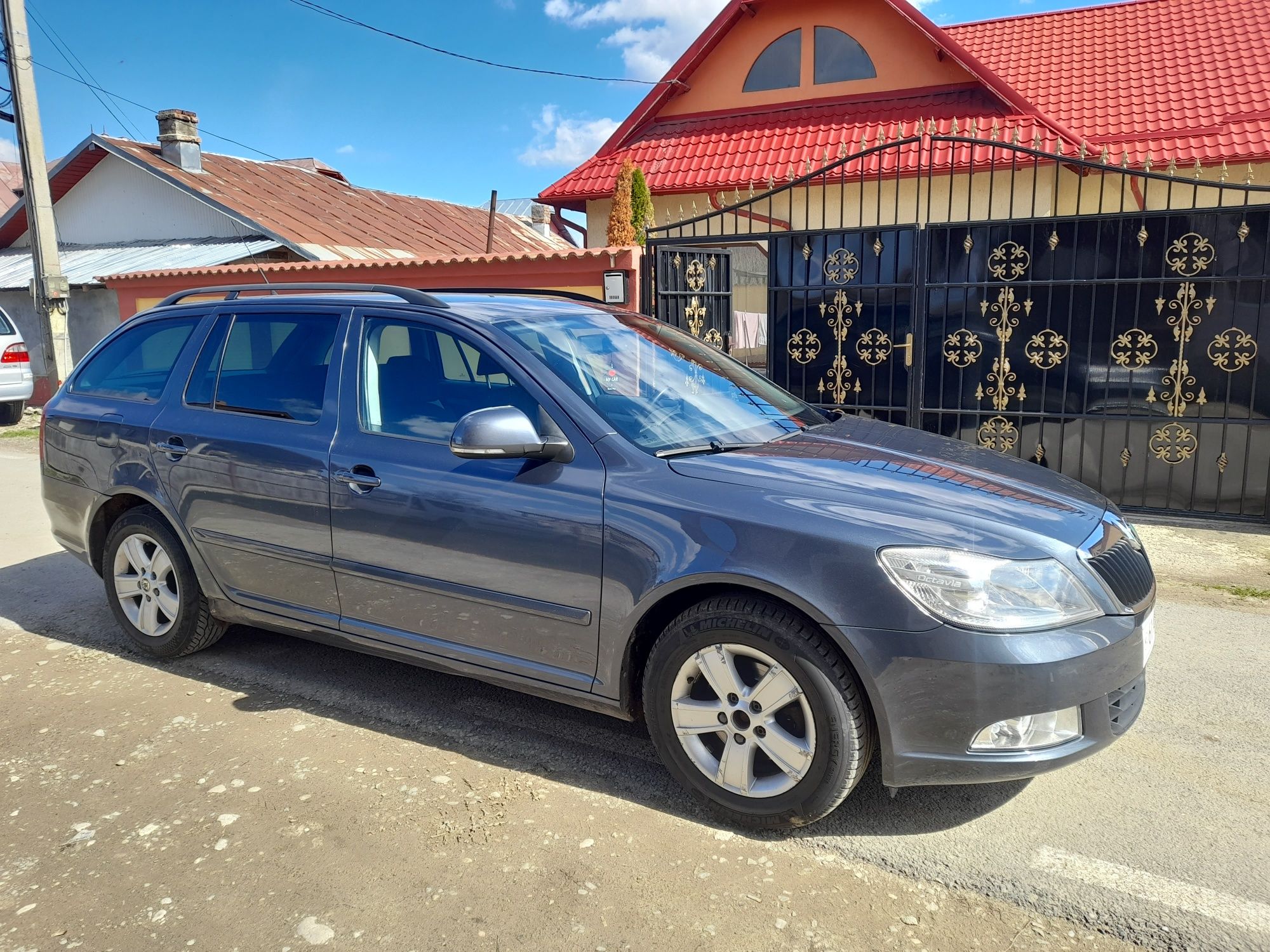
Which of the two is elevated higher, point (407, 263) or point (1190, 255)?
point (407, 263)

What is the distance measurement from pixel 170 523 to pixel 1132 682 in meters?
3.83

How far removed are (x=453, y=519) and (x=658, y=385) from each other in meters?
0.95

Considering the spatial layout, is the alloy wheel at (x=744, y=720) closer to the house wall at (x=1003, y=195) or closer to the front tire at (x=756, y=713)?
the front tire at (x=756, y=713)

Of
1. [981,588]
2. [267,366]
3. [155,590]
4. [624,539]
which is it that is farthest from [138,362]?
[981,588]

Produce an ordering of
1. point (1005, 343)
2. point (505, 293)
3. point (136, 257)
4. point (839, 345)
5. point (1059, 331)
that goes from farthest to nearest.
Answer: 1. point (136, 257)
2. point (839, 345)
3. point (1005, 343)
4. point (1059, 331)
5. point (505, 293)

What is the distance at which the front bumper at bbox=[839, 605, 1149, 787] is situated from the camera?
8.85 feet

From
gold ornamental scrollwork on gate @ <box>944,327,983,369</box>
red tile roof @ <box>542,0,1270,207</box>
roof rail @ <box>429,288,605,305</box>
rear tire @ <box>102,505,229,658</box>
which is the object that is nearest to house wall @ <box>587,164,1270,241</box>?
red tile roof @ <box>542,0,1270,207</box>

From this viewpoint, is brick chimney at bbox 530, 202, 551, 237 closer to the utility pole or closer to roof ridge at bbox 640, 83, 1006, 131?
roof ridge at bbox 640, 83, 1006, 131

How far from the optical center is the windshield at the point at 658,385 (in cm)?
345

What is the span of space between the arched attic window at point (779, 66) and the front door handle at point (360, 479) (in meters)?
12.7

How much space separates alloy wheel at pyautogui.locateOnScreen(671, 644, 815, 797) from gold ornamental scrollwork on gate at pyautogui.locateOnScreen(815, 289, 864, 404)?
5299 mm

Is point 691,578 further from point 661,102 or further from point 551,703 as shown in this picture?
point 661,102

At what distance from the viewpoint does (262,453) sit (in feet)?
13.0

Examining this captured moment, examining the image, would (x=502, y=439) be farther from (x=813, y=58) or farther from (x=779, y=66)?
(x=779, y=66)
